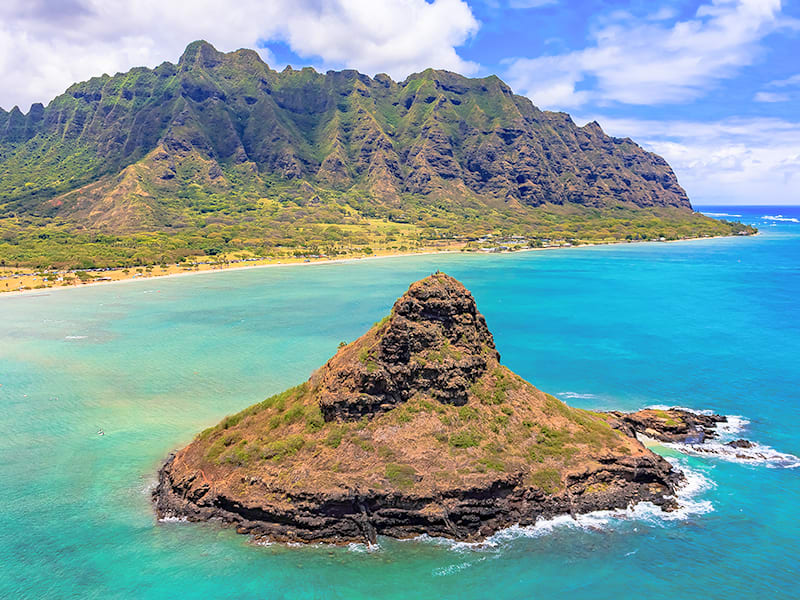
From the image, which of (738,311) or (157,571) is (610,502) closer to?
(157,571)

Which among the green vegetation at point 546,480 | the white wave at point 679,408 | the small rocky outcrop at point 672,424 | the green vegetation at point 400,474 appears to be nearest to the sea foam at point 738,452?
the small rocky outcrop at point 672,424

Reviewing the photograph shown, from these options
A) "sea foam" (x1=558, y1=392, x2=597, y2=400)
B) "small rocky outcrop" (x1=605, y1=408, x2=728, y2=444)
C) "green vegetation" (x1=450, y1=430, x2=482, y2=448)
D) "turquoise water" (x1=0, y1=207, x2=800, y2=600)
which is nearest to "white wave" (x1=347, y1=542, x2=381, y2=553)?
"turquoise water" (x1=0, y1=207, x2=800, y2=600)

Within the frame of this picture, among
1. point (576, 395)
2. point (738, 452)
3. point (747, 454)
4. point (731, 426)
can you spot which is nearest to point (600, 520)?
point (738, 452)

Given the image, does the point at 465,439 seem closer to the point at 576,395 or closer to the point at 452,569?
the point at 452,569

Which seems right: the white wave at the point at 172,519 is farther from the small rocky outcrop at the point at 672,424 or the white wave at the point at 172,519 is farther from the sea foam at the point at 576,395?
the sea foam at the point at 576,395

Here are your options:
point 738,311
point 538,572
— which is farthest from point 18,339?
point 738,311

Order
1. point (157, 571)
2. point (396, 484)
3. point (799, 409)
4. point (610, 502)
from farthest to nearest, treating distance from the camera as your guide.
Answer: point (799, 409) → point (610, 502) → point (396, 484) → point (157, 571)
